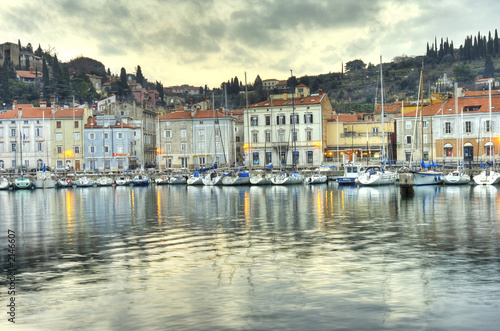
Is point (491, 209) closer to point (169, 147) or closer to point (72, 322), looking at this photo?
point (72, 322)

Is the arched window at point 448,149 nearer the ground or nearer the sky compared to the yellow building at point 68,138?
nearer the ground

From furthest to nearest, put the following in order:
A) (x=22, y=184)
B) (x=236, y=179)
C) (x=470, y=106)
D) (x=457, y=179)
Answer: (x=470, y=106) → (x=22, y=184) → (x=236, y=179) → (x=457, y=179)

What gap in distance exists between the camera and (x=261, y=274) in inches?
688

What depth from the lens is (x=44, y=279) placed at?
17.3 m

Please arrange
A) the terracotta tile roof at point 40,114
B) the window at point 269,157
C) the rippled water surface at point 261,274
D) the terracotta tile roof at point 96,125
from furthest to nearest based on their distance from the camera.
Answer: the terracotta tile roof at point 96,125 → the terracotta tile roof at point 40,114 → the window at point 269,157 → the rippled water surface at point 261,274

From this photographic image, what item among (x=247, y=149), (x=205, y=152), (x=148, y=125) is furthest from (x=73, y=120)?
(x=247, y=149)

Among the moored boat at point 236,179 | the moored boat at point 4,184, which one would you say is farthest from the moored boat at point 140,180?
the moored boat at point 4,184

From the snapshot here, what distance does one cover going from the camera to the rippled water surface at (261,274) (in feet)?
42.6

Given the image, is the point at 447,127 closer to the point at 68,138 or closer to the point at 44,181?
the point at 44,181

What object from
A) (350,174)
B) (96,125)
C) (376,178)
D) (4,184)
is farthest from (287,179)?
(96,125)

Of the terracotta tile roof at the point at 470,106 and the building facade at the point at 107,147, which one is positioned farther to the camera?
the building facade at the point at 107,147

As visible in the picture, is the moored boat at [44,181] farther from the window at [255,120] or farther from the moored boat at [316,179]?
the moored boat at [316,179]

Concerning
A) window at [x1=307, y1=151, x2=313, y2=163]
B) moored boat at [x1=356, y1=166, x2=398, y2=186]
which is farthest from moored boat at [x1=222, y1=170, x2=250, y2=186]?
window at [x1=307, y1=151, x2=313, y2=163]

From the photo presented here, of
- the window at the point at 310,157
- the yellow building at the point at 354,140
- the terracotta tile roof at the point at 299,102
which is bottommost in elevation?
the window at the point at 310,157
